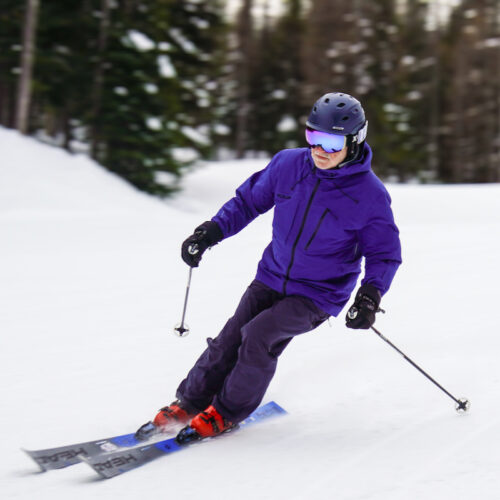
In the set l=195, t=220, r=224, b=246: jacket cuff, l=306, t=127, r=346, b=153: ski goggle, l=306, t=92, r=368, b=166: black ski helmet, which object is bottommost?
l=195, t=220, r=224, b=246: jacket cuff

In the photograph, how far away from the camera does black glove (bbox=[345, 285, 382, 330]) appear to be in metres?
2.95

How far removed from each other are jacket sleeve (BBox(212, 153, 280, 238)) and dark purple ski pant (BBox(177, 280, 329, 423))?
374 mm

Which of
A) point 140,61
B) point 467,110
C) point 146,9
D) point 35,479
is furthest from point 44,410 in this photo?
point 467,110

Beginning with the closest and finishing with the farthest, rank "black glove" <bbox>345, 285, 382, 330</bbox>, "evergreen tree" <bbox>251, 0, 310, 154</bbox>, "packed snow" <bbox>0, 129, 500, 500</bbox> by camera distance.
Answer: "packed snow" <bbox>0, 129, 500, 500</bbox>, "black glove" <bbox>345, 285, 382, 330</bbox>, "evergreen tree" <bbox>251, 0, 310, 154</bbox>

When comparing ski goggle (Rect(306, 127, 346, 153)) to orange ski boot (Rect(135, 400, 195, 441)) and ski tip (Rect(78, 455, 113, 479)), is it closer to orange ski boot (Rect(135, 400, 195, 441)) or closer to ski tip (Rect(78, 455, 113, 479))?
orange ski boot (Rect(135, 400, 195, 441))

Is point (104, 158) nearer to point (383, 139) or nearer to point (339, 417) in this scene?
point (339, 417)

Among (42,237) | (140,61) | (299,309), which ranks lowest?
(42,237)

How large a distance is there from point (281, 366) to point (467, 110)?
28996 mm

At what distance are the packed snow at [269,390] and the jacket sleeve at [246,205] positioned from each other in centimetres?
114

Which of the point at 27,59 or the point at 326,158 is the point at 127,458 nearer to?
the point at 326,158

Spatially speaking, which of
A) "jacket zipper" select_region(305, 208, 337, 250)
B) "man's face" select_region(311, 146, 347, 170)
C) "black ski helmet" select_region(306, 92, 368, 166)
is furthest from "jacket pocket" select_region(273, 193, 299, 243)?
"black ski helmet" select_region(306, 92, 368, 166)

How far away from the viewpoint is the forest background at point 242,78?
14.0 metres

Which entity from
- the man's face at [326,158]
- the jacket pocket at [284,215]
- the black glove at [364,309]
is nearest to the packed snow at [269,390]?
the black glove at [364,309]

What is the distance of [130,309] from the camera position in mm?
5727
